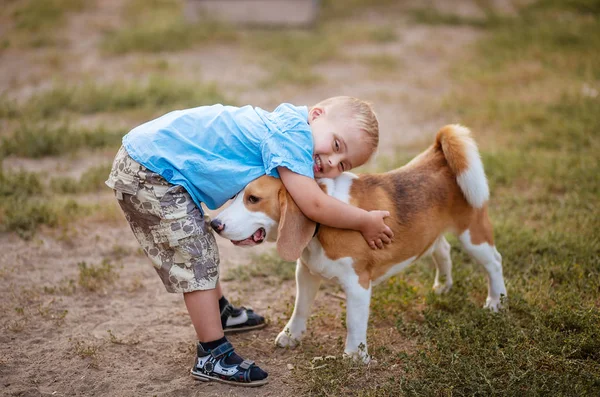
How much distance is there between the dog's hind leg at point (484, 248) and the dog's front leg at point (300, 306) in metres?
1.00

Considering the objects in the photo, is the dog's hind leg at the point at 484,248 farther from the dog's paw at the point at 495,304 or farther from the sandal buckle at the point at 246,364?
the sandal buckle at the point at 246,364

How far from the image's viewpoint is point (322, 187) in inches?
136

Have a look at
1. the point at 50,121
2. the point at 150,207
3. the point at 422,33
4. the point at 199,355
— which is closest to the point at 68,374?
the point at 199,355

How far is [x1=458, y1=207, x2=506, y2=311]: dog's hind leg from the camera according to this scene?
3961mm

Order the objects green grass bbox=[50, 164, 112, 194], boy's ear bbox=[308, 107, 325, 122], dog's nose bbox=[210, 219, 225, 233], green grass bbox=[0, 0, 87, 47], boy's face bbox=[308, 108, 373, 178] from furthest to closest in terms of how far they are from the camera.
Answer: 1. green grass bbox=[0, 0, 87, 47]
2. green grass bbox=[50, 164, 112, 194]
3. boy's ear bbox=[308, 107, 325, 122]
4. boy's face bbox=[308, 108, 373, 178]
5. dog's nose bbox=[210, 219, 225, 233]

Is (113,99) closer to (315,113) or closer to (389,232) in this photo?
(315,113)

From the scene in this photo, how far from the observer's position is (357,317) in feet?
11.5

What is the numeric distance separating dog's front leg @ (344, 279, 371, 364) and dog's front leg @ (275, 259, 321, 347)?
0.33 meters

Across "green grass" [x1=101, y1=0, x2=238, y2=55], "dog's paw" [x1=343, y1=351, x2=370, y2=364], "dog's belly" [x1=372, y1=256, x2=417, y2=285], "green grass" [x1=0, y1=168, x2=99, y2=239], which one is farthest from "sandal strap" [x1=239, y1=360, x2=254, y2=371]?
"green grass" [x1=101, y1=0, x2=238, y2=55]

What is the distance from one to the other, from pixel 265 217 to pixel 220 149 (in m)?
0.44

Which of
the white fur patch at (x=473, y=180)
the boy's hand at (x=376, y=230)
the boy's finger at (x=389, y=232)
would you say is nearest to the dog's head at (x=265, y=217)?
the boy's hand at (x=376, y=230)

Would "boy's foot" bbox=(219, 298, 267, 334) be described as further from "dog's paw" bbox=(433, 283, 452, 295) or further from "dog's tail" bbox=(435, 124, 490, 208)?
"dog's tail" bbox=(435, 124, 490, 208)

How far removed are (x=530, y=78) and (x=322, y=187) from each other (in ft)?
21.6

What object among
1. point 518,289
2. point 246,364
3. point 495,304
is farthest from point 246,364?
point 518,289
